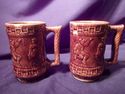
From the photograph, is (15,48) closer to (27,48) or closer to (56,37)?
(27,48)

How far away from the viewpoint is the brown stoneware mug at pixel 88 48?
1.98 ft

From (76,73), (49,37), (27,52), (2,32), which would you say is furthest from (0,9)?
(76,73)

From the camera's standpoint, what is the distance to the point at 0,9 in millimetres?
898

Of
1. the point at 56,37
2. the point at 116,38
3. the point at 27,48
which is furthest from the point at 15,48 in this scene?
the point at 116,38

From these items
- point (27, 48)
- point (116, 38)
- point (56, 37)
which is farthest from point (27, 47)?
point (116, 38)

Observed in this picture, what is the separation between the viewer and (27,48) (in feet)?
2.01

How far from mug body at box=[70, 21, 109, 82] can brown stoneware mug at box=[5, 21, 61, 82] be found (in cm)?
11

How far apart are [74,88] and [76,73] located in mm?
59

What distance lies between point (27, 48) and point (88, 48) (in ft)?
0.67

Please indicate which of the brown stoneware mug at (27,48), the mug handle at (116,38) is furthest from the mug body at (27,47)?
the mug handle at (116,38)

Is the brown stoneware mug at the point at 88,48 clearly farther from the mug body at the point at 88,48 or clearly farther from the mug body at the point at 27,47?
the mug body at the point at 27,47

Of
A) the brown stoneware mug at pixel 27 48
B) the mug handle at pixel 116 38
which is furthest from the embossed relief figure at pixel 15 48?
the mug handle at pixel 116 38

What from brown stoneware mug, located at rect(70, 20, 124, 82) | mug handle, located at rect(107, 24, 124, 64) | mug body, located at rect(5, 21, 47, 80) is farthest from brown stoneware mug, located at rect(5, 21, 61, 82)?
mug handle, located at rect(107, 24, 124, 64)

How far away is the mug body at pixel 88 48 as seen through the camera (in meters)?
0.60
